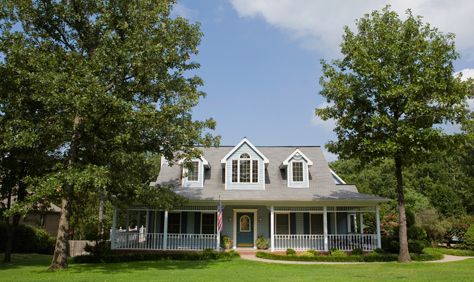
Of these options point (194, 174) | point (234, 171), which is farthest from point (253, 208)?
point (194, 174)

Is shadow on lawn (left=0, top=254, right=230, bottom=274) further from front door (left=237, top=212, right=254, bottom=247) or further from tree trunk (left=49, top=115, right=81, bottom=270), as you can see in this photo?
front door (left=237, top=212, right=254, bottom=247)

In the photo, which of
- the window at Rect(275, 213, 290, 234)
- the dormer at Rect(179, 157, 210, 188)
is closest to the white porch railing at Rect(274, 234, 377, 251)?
the window at Rect(275, 213, 290, 234)

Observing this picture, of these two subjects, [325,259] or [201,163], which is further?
[201,163]

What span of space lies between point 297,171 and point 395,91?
9950 mm

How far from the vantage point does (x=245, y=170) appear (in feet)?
89.2

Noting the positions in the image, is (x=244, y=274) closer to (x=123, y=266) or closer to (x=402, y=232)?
(x=123, y=266)

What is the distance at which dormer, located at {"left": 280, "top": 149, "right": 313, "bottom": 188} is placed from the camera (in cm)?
2714

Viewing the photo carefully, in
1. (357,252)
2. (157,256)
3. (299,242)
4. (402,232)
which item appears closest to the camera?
(402,232)

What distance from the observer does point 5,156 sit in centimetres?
2102

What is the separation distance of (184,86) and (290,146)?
1296 centimetres

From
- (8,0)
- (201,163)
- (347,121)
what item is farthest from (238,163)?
(8,0)

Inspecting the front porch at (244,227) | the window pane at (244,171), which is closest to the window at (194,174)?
the front porch at (244,227)

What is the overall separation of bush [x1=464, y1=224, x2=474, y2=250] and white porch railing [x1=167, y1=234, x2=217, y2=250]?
1782cm

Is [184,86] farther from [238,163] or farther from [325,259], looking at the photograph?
[325,259]
